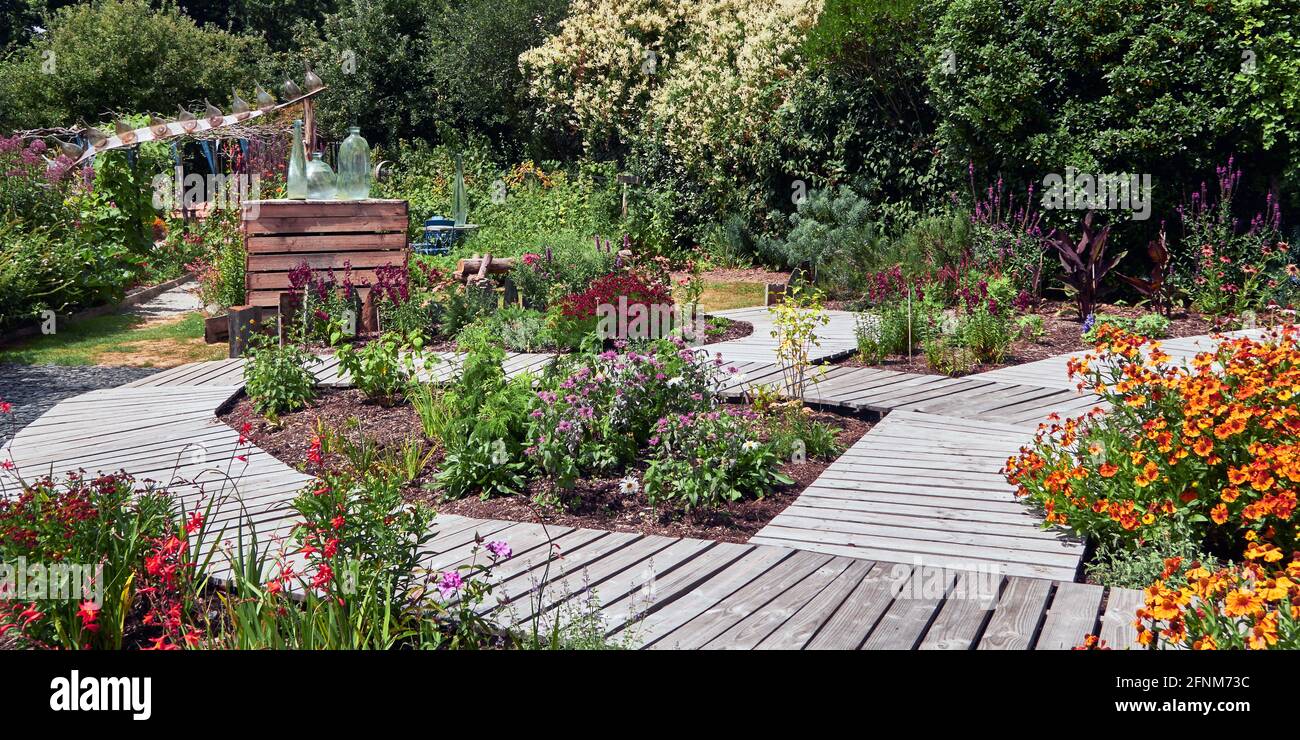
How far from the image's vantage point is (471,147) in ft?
63.2

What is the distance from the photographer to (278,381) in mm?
6348

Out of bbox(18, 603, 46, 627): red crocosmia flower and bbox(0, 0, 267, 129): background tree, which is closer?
bbox(18, 603, 46, 627): red crocosmia flower

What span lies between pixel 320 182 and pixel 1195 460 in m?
7.39

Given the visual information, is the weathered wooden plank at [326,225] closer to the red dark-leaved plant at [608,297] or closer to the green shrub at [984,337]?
the red dark-leaved plant at [608,297]

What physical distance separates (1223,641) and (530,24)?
18048 millimetres

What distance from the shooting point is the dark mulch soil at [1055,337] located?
754cm

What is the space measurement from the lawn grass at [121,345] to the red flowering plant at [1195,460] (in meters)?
6.76

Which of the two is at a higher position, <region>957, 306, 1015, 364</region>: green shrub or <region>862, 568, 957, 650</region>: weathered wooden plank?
<region>957, 306, 1015, 364</region>: green shrub

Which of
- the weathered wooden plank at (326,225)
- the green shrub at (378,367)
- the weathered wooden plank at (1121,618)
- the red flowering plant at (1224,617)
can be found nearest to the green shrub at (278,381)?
the green shrub at (378,367)

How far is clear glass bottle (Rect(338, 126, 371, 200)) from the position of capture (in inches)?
361

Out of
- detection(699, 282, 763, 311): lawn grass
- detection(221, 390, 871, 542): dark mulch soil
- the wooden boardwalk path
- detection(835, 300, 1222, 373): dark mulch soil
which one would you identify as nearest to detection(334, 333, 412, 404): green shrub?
detection(221, 390, 871, 542): dark mulch soil

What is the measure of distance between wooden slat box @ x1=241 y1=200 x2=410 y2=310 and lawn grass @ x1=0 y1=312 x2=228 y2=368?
0.72 m

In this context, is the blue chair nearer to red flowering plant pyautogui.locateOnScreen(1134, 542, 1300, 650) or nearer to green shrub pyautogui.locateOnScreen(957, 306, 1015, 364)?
green shrub pyautogui.locateOnScreen(957, 306, 1015, 364)
